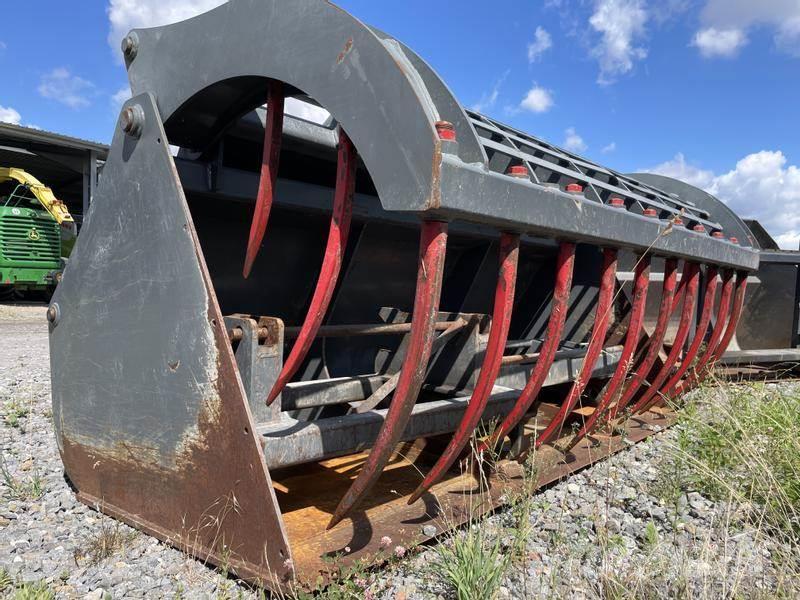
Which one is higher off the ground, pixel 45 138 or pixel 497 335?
pixel 45 138

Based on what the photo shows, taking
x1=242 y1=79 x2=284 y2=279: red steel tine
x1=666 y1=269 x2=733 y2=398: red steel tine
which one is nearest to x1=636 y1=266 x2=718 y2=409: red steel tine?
x1=666 y1=269 x2=733 y2=398: red steel tine

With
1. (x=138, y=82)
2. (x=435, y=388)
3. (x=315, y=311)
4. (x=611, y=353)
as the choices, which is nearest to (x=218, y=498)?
(x=315, y=311)

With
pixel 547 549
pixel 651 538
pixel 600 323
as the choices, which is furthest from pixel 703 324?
pixel 547 549

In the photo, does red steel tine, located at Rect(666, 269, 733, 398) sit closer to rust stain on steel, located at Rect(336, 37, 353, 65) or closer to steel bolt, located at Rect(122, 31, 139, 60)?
rust stain on steel, located at Rect(336, 37, 353, 65)

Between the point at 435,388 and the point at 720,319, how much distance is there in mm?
1833

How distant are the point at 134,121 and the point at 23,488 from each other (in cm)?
147

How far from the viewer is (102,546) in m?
1.98

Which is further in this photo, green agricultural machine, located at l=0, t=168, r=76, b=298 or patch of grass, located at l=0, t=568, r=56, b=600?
green agricultural machine, located at l=0, t=168, r=76, b=298

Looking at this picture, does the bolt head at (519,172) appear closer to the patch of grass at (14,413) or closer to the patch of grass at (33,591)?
the patch of grass at (33,591)

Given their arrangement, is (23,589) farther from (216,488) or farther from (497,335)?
(497,335)

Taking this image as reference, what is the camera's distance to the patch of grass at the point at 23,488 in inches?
96.3

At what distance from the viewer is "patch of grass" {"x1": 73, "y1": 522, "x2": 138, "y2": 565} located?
1953mm

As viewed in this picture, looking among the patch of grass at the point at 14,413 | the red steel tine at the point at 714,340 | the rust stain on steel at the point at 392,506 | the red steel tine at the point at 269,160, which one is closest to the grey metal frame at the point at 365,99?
the red steel tine at the point at 269,160

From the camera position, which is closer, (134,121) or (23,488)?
(134,121)
